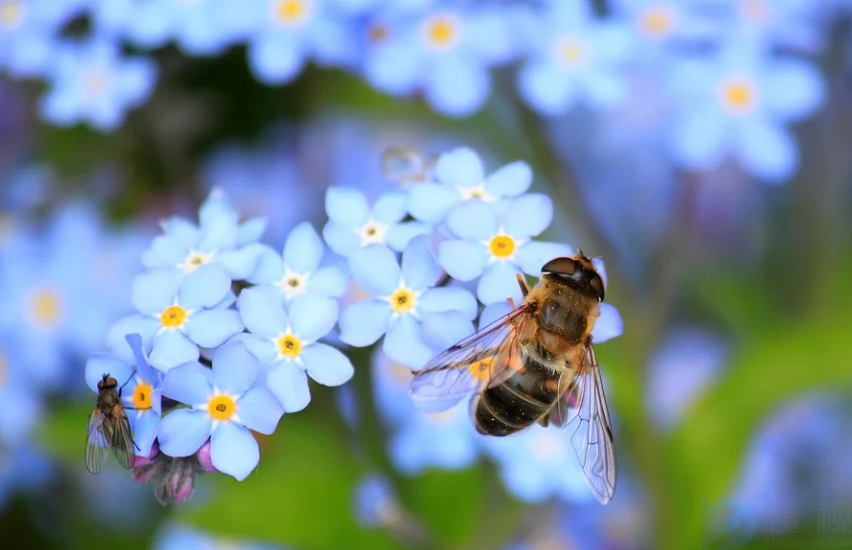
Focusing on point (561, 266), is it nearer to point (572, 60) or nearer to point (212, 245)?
point (212, 245)

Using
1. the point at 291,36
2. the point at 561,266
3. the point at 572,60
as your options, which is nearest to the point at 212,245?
the point at 561,266

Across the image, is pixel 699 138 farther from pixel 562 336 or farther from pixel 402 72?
pixel 562 336

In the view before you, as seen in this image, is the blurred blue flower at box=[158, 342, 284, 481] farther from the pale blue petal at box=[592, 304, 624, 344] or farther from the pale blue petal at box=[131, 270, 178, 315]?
the pale blue petal at box=[592, 304, 624, 344]

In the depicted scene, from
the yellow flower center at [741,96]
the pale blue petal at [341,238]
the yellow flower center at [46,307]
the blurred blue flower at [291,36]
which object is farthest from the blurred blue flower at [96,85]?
the yellow flower center at [741,96]

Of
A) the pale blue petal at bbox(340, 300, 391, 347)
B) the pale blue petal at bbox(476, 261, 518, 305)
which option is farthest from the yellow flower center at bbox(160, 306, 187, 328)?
the pale blue petal at bbox(476, 261, 518, 305)

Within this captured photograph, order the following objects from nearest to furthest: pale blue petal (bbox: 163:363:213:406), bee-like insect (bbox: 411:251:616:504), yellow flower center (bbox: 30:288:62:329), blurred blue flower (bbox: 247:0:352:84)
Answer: pale blue petal (bbox: 163:363:213:406), bee-like insect (bbox: 411:251:616:504), blurred blue flower (bbox: 247:0:352:84), yellow flower center (bbox: 30:288:62:329)

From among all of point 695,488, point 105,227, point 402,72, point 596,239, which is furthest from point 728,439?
point 105,227
